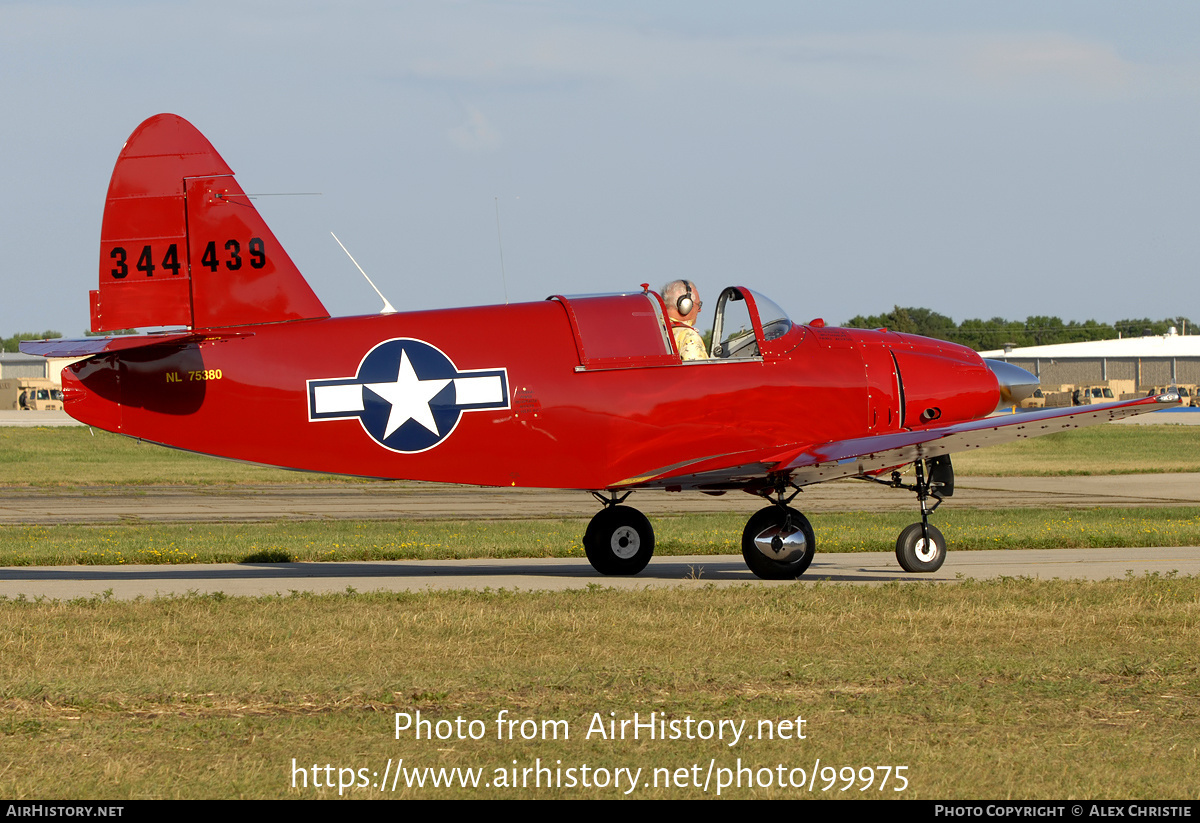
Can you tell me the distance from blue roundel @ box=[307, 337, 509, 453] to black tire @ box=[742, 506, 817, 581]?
3.26 m

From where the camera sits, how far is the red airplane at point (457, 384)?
13.0 meters

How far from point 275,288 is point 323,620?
426cm

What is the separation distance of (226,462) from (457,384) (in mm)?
42628

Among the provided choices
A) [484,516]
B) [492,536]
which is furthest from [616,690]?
[484,516]

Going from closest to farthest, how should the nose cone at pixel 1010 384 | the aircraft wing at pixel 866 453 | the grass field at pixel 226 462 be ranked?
the aircraft wing at pixel 866 453 → the nose cone at pixel 1010 384 → the grass field at pixel 226 462

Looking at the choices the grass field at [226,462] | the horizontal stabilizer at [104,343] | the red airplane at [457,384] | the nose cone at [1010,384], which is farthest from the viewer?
the grass field at [226,462]

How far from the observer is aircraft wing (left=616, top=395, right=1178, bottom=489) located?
13.1m

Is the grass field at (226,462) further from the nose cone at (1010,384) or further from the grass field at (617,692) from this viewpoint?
the grass field at (617,692)

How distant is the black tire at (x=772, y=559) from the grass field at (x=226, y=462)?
2310cm

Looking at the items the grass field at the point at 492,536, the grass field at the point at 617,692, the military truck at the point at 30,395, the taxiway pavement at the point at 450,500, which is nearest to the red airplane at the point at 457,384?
the grass field at the point at 617,692

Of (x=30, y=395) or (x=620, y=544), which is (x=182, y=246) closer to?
(x=620, y=544)

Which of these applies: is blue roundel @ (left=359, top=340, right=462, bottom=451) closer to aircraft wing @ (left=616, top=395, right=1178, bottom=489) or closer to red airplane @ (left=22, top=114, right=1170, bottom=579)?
red airplane @ (left=22, top=114, right=1170, bottom=579)
